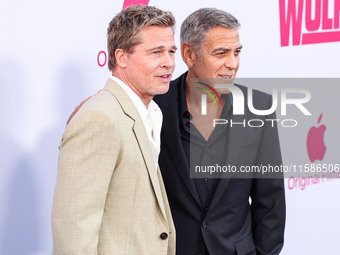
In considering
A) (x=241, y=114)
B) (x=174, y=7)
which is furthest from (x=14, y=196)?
(x=174, y=7)

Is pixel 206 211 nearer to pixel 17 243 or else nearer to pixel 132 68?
pixel 132 68

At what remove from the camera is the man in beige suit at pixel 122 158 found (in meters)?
1.38

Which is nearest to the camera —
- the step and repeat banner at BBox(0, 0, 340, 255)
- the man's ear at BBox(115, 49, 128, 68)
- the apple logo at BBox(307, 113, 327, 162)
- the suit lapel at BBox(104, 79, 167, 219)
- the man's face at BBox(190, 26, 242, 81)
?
the suit lapel at BBox(104, 79, 167, 219)

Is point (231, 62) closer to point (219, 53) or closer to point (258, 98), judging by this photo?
point (219, 53)

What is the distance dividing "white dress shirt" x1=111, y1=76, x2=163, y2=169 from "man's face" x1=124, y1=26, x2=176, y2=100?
0.03 metres

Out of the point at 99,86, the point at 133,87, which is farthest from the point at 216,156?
the point at 99,86

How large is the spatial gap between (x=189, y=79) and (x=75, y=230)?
86cm

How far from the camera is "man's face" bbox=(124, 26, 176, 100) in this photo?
5.23ft

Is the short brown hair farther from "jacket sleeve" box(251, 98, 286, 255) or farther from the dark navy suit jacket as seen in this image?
"jacket sleeve" box(251, 98, 286, 255)

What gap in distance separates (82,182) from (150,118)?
0.38m

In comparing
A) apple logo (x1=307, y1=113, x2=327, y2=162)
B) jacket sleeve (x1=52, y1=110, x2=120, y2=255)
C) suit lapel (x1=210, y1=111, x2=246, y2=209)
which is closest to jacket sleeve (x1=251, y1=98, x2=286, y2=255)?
suit lapel (x1=210, y1=111, x2=246, y2=209)

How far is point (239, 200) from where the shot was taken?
6.24 feet

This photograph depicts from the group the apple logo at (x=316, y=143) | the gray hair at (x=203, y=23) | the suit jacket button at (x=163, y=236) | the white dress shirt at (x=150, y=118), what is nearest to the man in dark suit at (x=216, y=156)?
the gray hair at (x=203, y=23)

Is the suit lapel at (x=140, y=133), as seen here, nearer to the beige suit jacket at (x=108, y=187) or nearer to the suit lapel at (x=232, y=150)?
the beige suit jacket at (x=108, y=187)
